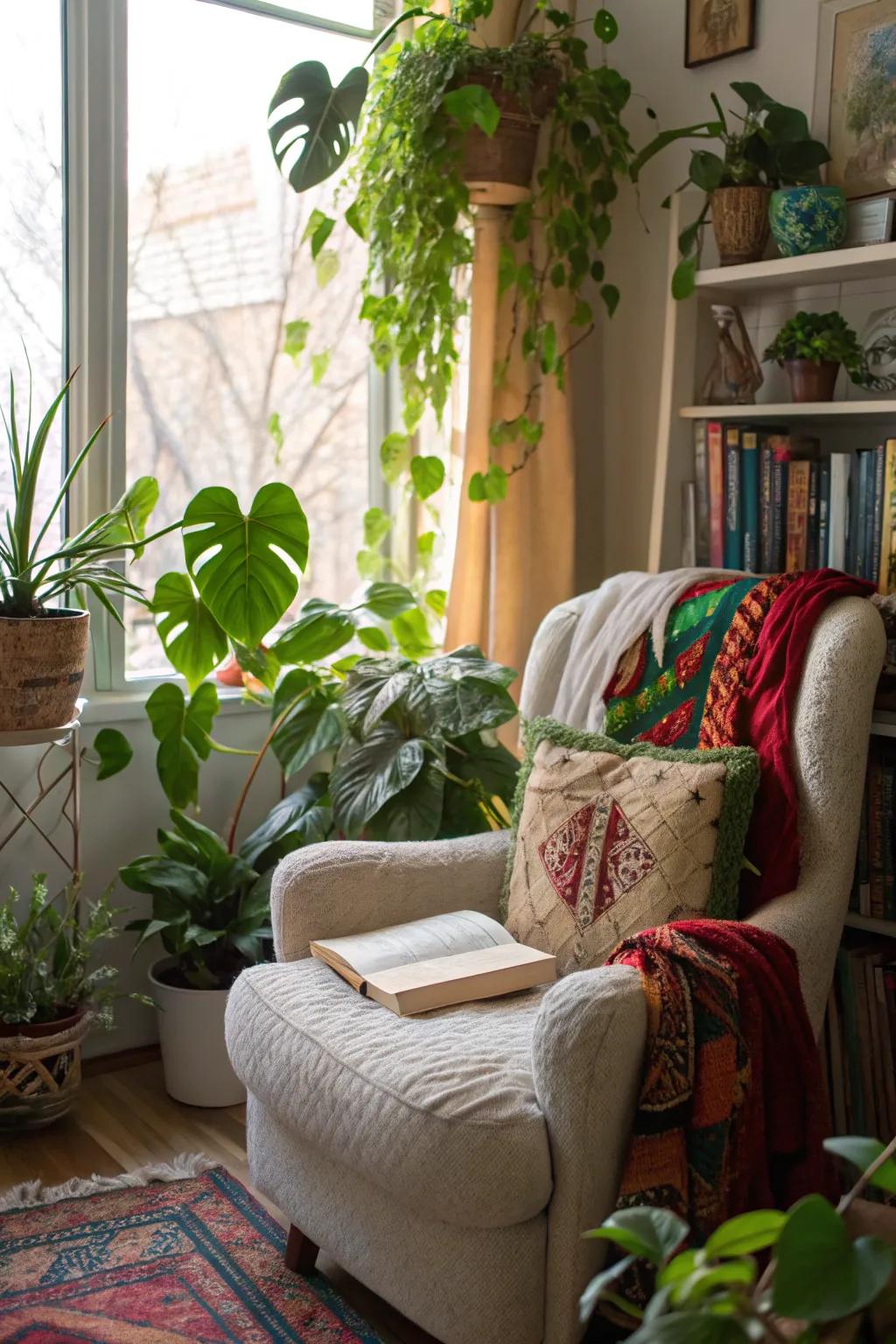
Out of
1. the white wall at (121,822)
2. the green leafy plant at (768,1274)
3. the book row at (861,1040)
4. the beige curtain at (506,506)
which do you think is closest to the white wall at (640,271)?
the beige curtain at (506,506)

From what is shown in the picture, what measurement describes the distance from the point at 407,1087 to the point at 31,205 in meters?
1.95

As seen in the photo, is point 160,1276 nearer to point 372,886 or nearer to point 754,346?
point 372,886

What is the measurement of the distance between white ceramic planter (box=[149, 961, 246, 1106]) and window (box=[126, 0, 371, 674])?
76cm

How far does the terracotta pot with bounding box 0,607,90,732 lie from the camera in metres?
2.29

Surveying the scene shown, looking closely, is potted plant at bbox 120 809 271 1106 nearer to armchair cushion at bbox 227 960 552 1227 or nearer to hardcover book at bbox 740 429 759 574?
armchair cushion at bbox 227 960 552 1227

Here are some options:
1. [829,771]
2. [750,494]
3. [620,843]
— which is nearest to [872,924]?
[829,771]

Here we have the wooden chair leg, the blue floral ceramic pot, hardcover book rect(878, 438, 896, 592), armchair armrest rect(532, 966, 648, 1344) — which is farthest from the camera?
the blue floral ceramic pot

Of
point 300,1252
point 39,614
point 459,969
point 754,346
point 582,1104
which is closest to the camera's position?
point 582,1104

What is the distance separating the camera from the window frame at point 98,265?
2664 millimetres

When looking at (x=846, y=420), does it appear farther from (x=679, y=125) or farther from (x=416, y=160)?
(x=416, y=160)

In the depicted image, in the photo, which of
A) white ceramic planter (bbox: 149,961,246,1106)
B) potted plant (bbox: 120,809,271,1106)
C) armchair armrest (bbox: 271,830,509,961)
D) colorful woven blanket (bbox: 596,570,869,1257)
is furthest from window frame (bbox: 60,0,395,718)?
colorful woven blanket (bbox: 596,570,869,1257)

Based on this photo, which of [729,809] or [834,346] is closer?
[729,809]

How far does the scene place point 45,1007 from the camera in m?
2.48

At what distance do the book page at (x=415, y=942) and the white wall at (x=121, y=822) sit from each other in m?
0.93
